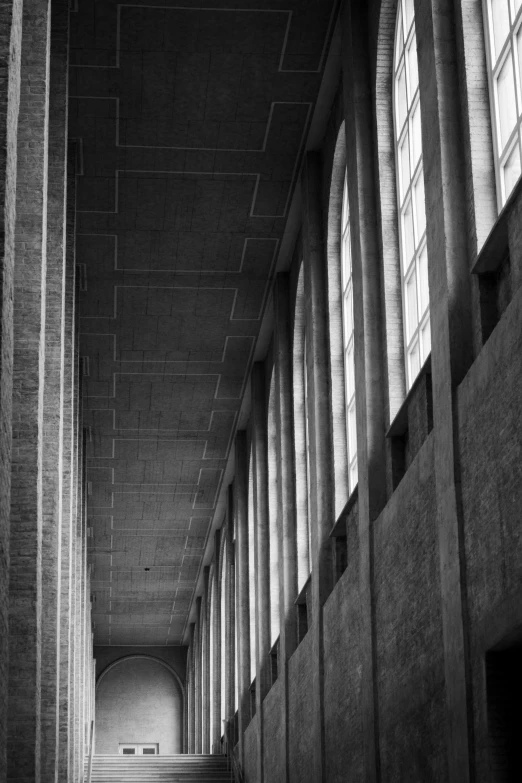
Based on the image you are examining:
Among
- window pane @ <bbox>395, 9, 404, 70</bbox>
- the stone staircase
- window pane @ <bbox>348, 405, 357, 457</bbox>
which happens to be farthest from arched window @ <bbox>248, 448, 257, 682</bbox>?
window pane @ <bbox>395, 9, 404, 70</bbox>

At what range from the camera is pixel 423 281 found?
15.1 metres

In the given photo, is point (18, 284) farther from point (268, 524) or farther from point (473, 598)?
point (268, 524)

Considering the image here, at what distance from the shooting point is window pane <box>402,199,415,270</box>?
51.9 ft

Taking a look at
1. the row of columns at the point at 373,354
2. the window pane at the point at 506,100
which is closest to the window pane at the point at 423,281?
the row of columns at the point at 373,354

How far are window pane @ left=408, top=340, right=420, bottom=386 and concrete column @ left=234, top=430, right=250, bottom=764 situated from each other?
56.3 ft

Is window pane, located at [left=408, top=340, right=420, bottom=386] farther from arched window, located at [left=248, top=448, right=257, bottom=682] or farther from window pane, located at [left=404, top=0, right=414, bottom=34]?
arched window, located at [left=248, top=448, right=257, bottom=682]

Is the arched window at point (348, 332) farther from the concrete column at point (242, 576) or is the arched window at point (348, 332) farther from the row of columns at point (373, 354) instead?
the concrete column at point (242, 576)

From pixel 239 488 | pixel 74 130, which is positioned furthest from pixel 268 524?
pixel 74 130

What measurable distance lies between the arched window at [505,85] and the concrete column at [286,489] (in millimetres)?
12767

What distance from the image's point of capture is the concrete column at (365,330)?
15.3 m

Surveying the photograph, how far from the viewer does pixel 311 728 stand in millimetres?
20562

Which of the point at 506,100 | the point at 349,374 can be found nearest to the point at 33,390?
the point at 506,100

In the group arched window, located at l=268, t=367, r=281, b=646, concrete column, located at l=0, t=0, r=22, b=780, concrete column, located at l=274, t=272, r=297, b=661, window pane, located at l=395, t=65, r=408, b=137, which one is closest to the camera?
concrete column, located at l=0, t=0, r=22, b=780

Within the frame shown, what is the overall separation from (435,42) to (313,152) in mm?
8696
